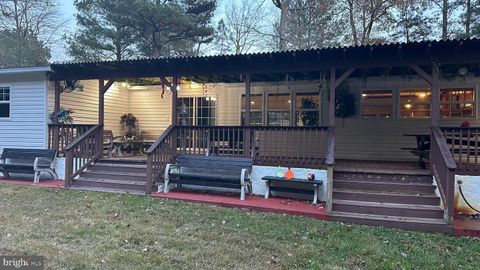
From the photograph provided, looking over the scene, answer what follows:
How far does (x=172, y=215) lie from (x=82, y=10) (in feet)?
49.4

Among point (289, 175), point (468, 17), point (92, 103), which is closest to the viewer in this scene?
point (289, 175)

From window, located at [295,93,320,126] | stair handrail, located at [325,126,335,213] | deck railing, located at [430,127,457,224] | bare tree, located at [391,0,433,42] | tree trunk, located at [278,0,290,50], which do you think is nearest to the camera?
deck railing, located at [430,127,457,224]

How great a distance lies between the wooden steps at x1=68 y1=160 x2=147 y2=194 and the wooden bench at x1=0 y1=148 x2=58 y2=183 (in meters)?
1.18

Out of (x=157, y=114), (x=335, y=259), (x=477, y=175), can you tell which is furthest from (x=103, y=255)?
(x=157, y=114)

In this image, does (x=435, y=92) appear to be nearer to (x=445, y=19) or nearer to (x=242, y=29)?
(x=445, y=19)

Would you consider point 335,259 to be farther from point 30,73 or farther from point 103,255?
point 30,73

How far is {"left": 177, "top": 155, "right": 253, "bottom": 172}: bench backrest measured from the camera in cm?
700

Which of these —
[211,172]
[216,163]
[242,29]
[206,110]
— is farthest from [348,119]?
[242,29]

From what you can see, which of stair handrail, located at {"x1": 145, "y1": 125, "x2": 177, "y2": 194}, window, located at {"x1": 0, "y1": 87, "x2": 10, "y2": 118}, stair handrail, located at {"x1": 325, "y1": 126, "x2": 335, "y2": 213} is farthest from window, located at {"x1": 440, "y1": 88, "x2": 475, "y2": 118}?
window, located at {"x1": 0, "y1": 87, "x2": 10, "y2": 118}

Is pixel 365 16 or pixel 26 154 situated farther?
pixel 365 16

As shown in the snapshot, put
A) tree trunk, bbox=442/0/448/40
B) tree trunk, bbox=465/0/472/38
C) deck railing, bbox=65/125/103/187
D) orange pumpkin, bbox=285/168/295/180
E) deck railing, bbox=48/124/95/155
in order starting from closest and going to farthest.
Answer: orange pumpkin, bbox=285/168/295/180, deck railing, bbox=65/125/103/187, deck railing, bbox=48/124/95/155, tree trunk, bbox=465/0/472/38, tree trunk, bbox=442/0/448/40

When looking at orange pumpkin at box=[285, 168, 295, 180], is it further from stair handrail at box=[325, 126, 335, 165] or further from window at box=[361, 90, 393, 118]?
window at box=[361, 90, 393, 118]

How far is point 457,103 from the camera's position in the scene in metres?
8.62

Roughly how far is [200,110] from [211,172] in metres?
5.21
